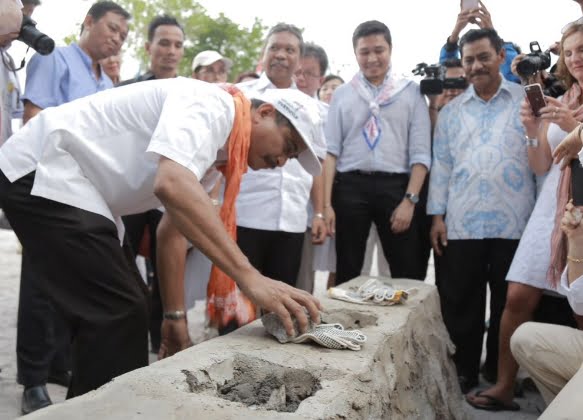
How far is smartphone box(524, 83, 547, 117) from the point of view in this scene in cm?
275

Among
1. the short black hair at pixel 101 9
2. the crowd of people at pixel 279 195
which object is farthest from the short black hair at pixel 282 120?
the short black hair at pixel 101 9

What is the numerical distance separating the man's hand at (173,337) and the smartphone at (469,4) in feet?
7.97

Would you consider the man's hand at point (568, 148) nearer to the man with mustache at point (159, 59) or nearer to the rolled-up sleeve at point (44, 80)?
the man with mustache at point (159, 59)

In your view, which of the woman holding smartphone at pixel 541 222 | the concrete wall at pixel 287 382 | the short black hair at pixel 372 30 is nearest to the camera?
the concrete wall at pixel 287 382

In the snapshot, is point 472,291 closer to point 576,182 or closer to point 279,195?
point 576,182

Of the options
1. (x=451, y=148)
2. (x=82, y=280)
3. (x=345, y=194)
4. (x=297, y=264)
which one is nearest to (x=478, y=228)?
(x=451, y=148)

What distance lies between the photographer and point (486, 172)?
10.3 feet

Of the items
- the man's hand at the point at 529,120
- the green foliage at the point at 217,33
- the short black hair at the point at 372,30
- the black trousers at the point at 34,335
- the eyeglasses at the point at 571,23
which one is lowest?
the black trousers at the point at 34,335

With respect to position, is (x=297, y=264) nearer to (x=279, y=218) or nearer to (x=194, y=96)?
(x=279, y=218)

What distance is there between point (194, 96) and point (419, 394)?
52.1 inches

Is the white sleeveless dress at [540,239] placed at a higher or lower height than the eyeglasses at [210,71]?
lower

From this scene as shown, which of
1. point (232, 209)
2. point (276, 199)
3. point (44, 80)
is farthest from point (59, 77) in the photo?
point (232, 209)

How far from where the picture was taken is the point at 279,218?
335 cm

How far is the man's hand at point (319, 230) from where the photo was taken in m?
3.53
